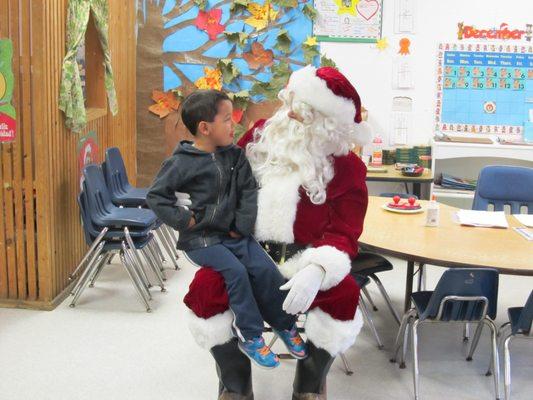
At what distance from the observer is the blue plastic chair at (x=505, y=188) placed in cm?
444

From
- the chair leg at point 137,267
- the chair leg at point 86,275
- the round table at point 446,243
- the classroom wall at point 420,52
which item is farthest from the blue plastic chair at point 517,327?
the classroom wall at point 420,52

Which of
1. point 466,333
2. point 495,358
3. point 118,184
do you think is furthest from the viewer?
point 118,184

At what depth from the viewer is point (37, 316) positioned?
4332 mm

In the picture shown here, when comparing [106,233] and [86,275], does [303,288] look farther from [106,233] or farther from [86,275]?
[86,275]

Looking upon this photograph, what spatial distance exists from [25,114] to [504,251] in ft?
9.23

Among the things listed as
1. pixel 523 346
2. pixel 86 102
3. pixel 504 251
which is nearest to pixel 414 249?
pixel 504 251

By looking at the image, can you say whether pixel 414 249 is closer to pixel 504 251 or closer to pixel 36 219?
pixel 504 251

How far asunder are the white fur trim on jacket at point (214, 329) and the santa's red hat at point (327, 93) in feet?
2.97

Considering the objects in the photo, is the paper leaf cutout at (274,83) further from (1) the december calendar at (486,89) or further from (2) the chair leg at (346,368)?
(2) the chair leg at (346,368)

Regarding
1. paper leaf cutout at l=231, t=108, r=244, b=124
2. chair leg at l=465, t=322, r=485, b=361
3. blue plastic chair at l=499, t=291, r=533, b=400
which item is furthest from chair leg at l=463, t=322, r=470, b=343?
paper leaf cutout at l=231, t=108, r=244, b=124

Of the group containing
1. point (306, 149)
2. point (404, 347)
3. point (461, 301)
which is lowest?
point (404, 347)

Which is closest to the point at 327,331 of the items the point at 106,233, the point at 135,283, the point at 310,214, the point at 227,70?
the point at 310,214

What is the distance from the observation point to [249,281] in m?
2.86

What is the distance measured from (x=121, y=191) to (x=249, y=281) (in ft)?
8.70
